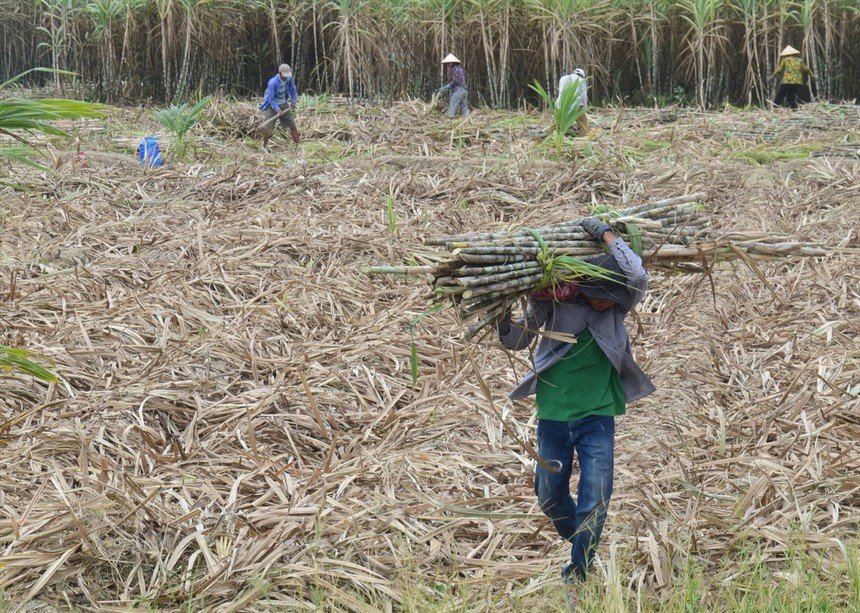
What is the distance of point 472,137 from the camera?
34.0 ft

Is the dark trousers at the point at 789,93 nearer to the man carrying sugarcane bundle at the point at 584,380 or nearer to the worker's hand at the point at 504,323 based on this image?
the man carrying sugarcane bundle at the point at 584,380

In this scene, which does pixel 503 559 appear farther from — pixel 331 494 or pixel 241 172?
pixel 241 172

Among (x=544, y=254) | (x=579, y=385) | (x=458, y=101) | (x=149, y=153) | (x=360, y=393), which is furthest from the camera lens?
(x=458, y=101)

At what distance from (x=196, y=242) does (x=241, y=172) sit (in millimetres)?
2018

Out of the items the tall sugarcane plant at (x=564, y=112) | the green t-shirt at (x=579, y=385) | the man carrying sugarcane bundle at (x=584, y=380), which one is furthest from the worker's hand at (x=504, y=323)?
the tall sugarcane plant at (x=564, y=112)

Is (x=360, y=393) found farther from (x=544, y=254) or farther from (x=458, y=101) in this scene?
(x=458, y=101)

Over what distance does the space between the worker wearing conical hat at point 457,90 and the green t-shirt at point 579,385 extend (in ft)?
28.5

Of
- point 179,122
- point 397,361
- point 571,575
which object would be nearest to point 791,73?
point 179,122

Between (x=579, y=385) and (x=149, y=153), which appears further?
(x=149, y=153)

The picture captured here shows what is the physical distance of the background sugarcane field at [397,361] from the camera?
355 centimetres

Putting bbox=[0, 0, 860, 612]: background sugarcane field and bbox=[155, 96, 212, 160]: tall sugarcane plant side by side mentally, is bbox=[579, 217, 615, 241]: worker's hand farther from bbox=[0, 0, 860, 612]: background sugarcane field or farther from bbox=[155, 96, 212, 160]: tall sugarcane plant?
bbox=[155, 96, 212, 160]: tall sugarcane plant

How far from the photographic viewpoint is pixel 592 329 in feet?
11.2

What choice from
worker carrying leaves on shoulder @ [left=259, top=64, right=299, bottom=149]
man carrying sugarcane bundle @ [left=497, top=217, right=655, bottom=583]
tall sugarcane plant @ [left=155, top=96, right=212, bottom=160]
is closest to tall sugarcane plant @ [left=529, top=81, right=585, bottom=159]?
worker carrying leaves on shoulder @ [left=259, top=64, right=299, bottom=149]

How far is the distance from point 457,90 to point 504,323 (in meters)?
8.89
